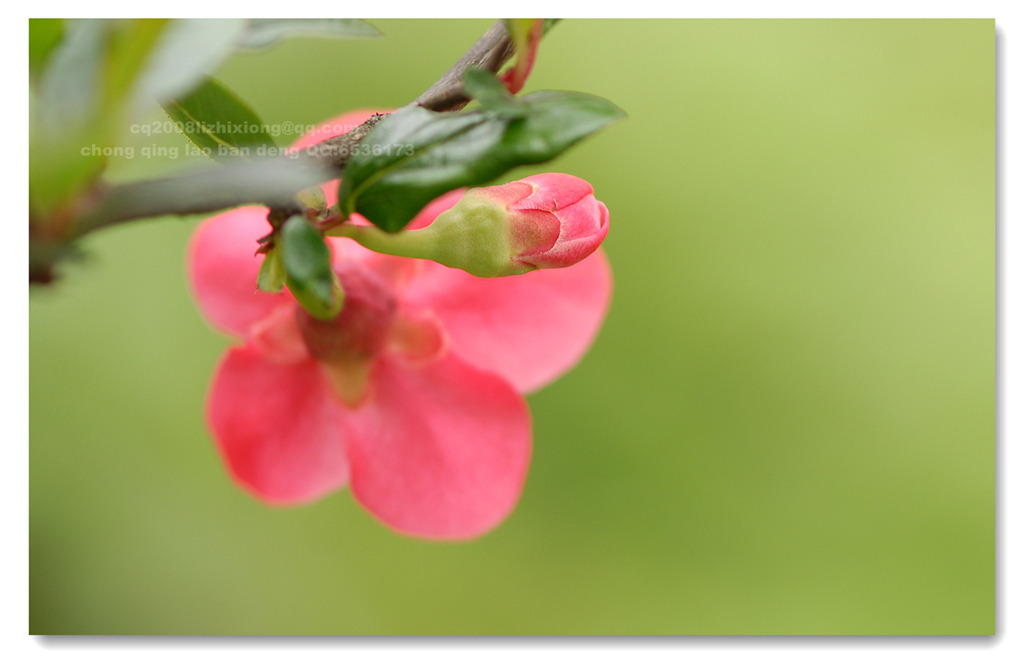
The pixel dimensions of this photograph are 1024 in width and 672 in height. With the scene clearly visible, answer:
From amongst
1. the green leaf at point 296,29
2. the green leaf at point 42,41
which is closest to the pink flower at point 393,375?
the green leaf at point 296,29

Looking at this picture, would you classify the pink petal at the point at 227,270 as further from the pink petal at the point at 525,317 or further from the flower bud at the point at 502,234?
the flower bud at the point at 502,234

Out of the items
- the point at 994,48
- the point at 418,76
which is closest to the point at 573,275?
the point at 994,48

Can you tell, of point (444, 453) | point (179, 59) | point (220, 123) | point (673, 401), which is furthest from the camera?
Answer: point (673, 401)

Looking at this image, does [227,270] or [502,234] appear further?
[227,270]

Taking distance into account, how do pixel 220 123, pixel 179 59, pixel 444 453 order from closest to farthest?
1. pixel 179 59
2. pixel 220 123
3. pixel 444 453

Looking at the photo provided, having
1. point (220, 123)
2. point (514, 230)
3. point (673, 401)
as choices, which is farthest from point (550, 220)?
point (673, 401)

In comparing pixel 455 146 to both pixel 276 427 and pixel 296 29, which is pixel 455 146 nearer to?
pixel 296 29

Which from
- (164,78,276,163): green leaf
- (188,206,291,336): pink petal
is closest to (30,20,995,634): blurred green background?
(188,206,291,336): pink petal

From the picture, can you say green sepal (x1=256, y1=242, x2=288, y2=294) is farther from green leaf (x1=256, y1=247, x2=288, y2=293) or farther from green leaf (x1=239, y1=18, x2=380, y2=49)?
green leaf (x1=239, y1=18, x2=380, y2=49)
